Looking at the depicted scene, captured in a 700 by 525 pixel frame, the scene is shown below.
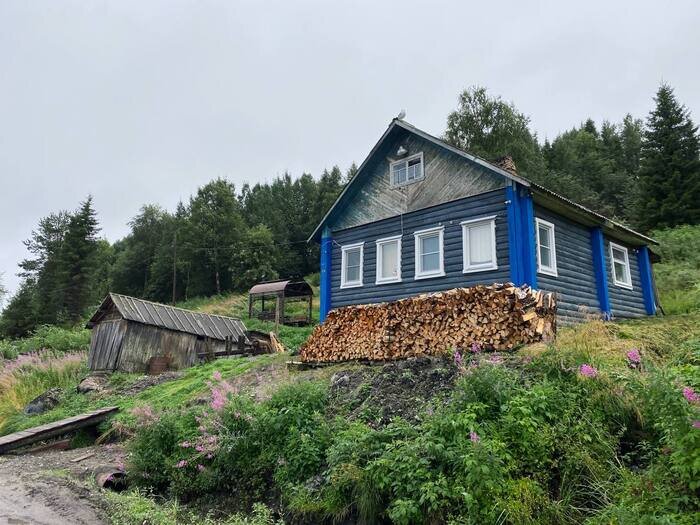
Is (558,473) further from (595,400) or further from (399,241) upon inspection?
(399,241)

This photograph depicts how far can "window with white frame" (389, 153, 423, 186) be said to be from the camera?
1462cm

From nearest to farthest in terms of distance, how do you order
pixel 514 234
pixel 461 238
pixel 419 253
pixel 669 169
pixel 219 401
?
pixel 219 401
pixel 514 234
pixel 461 238
pixel 419 253
pixel 669 169

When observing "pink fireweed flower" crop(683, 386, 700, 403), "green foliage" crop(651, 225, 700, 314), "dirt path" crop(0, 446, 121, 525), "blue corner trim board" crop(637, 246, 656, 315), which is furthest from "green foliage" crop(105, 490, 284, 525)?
"blue corner trim board" crop(637, 246, 656, 315)

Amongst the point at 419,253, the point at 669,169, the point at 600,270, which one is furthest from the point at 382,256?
the point at 669,169

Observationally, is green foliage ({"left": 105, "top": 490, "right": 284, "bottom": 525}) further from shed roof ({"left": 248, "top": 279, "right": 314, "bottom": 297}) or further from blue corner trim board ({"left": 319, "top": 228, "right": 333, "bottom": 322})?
shed roof ({"left": 248, "top": 279, "right": 314, "bottom": 297})

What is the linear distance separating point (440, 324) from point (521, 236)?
441 cm

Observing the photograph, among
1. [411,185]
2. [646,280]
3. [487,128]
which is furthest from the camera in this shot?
[487,128]

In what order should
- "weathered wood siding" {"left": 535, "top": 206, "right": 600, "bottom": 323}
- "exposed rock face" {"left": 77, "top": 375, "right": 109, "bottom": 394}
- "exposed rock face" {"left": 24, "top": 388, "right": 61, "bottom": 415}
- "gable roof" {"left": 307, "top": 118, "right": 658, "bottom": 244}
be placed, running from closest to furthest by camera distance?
"gable roof" {"left": 307, "top": 118, "right": 658, "bottom": 244} < "weathered wood siding" {"left": 535, "top": 206, "right": 600, "bottom": 323} < "exposed rock face" {"left": 24, "top": 388, "right": 61, "bottom": 415} < "exposed rock face" {"left": 77, "top": 375, "right": 109, "bottom": 394}

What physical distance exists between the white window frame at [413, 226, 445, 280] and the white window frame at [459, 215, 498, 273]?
64 cm

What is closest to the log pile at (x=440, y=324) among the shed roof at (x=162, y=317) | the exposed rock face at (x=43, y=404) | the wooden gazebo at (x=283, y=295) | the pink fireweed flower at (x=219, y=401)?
the pink fireweed flower at (x=219, y=401)

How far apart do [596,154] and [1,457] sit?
180 feet

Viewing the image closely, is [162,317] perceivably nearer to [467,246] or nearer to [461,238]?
[461,238]

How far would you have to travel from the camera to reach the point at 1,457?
10.2 m

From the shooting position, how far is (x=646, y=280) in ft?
55.5
